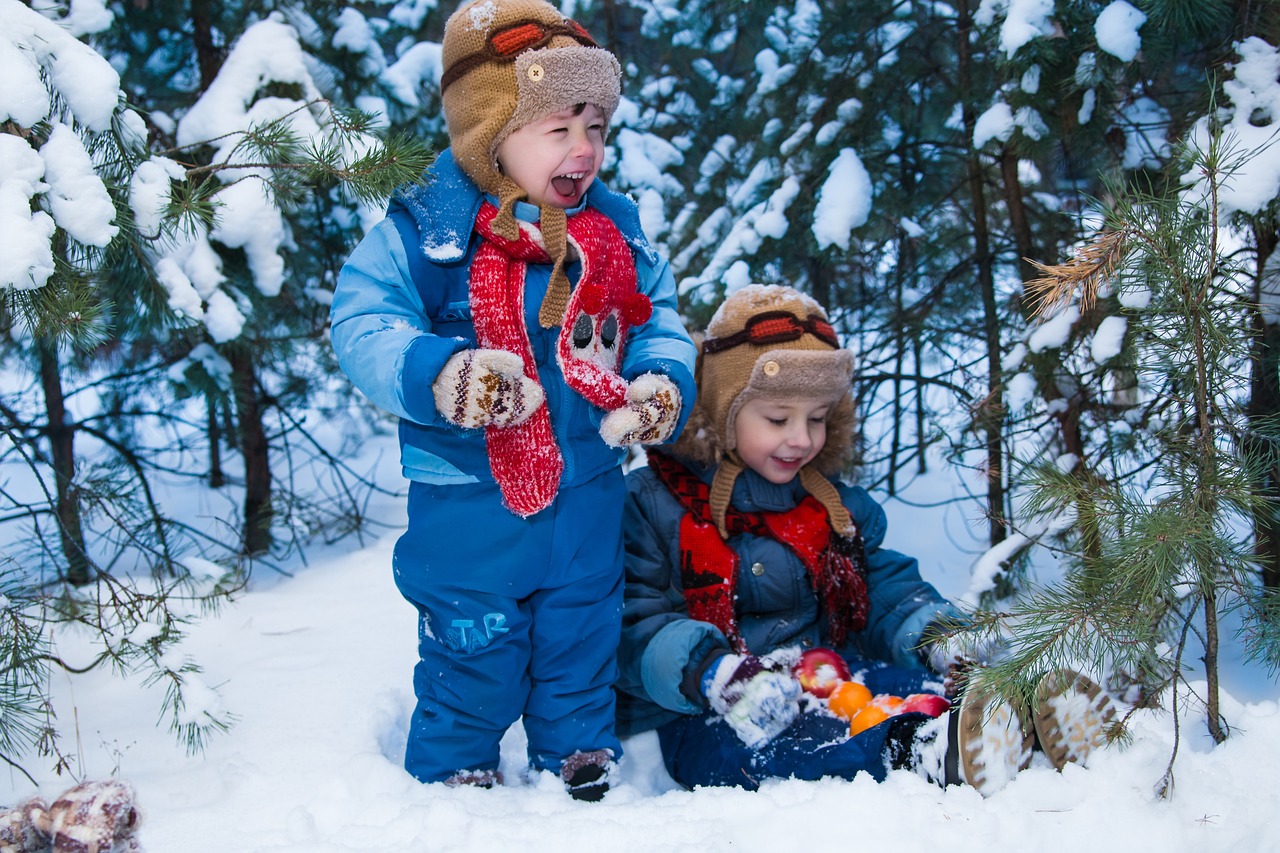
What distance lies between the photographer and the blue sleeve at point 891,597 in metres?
2.64

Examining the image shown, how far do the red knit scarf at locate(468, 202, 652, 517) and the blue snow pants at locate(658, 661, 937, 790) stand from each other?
0.75m

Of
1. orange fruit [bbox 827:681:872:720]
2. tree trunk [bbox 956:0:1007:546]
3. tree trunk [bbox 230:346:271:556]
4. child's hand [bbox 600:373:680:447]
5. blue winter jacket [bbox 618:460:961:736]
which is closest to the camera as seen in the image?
child's hand [bbox 600:373:680:447]

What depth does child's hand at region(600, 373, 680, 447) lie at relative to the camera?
2.12 meters

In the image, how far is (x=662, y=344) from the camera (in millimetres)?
2373

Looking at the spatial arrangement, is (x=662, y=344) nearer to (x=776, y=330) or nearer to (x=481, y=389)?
(x=776, y=330)

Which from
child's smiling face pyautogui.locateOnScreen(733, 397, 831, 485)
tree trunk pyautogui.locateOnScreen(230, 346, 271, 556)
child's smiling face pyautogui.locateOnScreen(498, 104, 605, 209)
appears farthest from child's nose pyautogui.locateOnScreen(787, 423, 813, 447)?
tree trunk pyautogui.locateOnScreen(230, 346, 271, 556)

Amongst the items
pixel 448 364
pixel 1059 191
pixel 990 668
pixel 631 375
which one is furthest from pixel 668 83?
pixel 990 668

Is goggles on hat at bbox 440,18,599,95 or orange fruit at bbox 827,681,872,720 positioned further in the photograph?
orange fruit at bbox 827,681,872,720

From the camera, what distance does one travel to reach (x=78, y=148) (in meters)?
1.91

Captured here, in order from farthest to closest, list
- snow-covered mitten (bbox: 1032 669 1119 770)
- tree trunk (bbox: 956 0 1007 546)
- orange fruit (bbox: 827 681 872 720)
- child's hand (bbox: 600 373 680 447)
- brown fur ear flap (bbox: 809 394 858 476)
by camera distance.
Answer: tree trunk (bbox: 956 0 1007 546) → brown fur ear flap (bbox: 809 394 858 476) → orange fruit (bbox: 827 681 872 720) → child's hand (bbox: 600 373 680 447) → snow-covered mitten (bbox: 1032 669 1119 770)

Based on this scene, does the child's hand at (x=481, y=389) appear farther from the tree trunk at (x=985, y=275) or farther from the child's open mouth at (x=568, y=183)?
the tree trunk at (x=985, y=275)

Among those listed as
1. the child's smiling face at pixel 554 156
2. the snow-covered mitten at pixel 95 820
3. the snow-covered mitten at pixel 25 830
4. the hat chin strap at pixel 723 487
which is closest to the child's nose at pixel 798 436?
the hat chin strap at pixel 723 487

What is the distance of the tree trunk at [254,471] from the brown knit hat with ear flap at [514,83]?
218 cm

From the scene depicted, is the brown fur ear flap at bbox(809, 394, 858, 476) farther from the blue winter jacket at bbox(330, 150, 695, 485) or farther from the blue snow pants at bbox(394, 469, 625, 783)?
the blue snow pants at bbox(394, 469, 625, 783)
